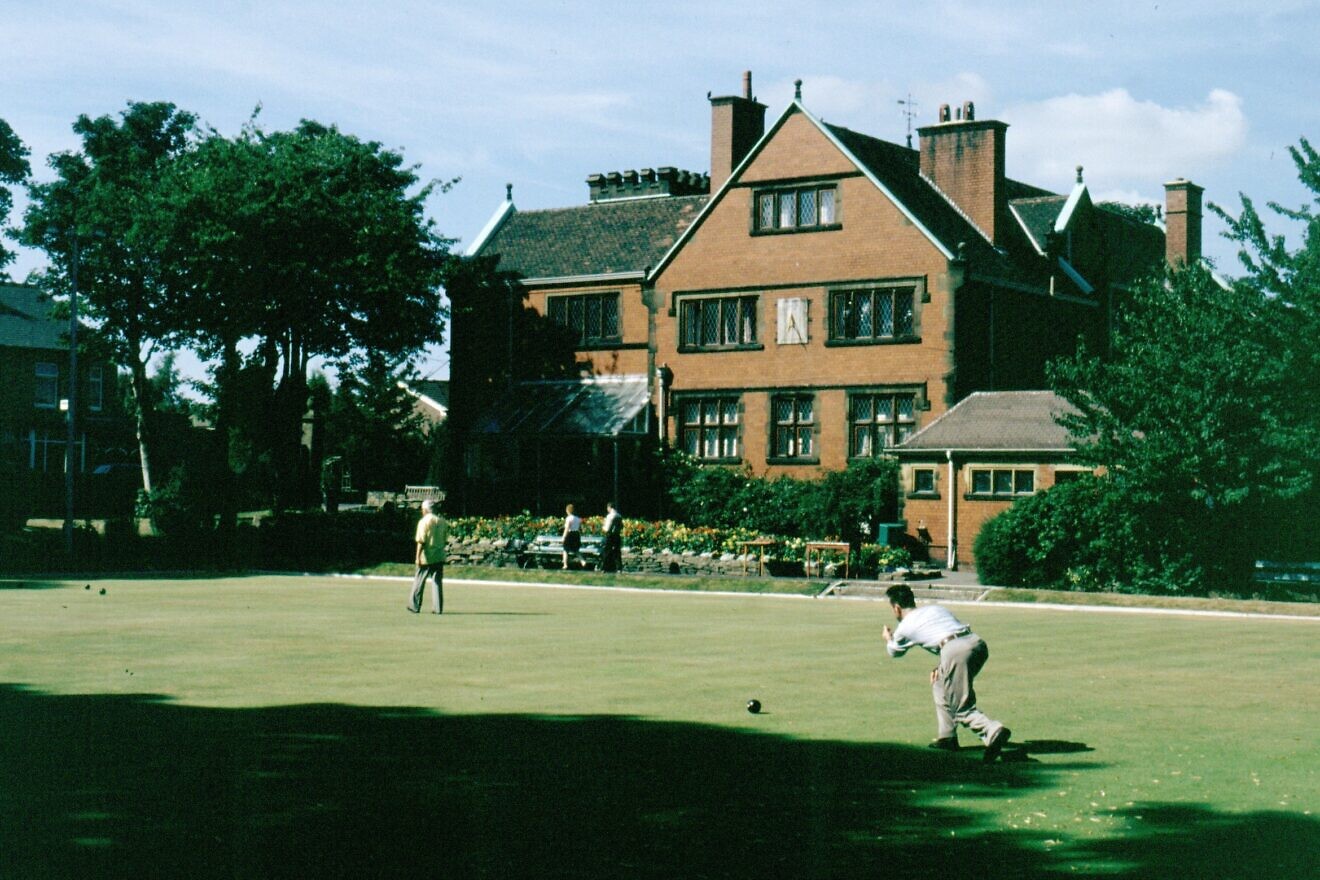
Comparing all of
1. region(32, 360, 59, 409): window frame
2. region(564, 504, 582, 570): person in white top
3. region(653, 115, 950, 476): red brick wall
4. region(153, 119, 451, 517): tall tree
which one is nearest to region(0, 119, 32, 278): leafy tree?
region(153, 119, 451, 517): tall tree

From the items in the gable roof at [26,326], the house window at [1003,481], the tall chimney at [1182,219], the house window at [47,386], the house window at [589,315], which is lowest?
the house window at [1003,481]

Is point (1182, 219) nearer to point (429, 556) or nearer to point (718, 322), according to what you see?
point (718, 322)

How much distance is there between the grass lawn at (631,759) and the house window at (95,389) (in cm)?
5410

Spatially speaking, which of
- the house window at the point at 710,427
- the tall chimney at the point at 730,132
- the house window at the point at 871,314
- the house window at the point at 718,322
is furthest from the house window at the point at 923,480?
the tall chimney at the point at 730,132

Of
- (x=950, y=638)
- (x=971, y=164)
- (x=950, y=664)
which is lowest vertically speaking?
(x=950, y=664)

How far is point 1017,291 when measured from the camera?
4562cm

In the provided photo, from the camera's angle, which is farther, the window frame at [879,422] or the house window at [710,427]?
the house window at [710,427]

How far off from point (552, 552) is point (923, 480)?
9.34 metres

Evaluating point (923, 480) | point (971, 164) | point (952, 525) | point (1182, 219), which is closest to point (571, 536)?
point (923, 480)

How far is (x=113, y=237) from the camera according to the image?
47875 mm

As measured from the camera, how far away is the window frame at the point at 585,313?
1957 inches

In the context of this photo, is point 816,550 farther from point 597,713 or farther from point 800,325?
point 597,713

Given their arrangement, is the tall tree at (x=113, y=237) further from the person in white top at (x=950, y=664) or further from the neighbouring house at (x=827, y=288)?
the person in white top at (x=950, y=664)

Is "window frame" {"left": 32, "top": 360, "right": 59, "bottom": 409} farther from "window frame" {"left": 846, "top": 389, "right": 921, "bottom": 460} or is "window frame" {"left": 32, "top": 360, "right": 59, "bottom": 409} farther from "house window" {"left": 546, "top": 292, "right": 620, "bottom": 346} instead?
"window frame" {"left": 846, "top": 389, "right": 921, "bottom": 460}
